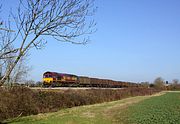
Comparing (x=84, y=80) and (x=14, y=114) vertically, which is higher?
(x=84, y=80)

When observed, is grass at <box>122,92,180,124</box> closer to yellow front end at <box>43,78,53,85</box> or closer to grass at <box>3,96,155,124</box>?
grass at <box>3,96,155,124</box>

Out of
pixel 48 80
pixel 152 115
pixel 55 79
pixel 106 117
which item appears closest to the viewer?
pixel 106 117

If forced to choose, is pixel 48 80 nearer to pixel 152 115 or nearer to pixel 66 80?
pixel 66 80

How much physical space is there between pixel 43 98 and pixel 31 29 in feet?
54.2

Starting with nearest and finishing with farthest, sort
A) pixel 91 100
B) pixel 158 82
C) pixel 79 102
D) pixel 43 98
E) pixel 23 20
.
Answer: pixel 23 20 → pixel 43 98 → pixel 79 102 → pixel 91 100 → pixel 158 82

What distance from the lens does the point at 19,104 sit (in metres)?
22.1

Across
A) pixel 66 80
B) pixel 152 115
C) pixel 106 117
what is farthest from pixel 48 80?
pixel 152 115

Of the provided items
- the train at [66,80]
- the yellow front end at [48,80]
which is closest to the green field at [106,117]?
the train at [66,80]

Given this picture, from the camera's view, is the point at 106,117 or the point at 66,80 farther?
the point at 66,80

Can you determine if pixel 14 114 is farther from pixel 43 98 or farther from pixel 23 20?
pixel 23 20

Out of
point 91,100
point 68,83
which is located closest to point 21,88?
point 91,100

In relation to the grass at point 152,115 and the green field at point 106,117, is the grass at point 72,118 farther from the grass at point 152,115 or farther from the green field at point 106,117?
the grass at point 152,115

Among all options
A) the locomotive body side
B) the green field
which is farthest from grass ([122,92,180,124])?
the locomotive body side

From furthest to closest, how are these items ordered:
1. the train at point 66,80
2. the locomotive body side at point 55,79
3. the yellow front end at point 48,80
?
the train at point 66,80
the locomotive body side at point 55,79
the yellow front end at point 48,80
